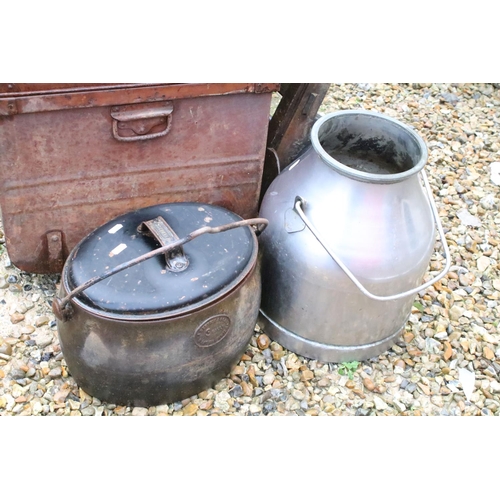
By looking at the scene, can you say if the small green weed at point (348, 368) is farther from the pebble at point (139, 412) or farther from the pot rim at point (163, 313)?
the pebble at point (139, 412)

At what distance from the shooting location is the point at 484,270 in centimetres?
308

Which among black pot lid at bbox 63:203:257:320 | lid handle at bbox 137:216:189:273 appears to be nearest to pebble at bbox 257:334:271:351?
black pot lid at bbox 63:203:257:320

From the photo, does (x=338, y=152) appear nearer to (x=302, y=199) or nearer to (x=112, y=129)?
(x=302, y=199)

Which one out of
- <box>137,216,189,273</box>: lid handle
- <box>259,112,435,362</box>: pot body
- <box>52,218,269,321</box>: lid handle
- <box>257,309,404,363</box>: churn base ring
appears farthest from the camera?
<box>257,309,404,363</box>: churn base ring

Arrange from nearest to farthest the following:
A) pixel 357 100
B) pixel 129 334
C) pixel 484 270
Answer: pixel 129 334 < pixel 484 270 < pixel 357 100

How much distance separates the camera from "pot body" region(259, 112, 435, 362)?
2.24 meters

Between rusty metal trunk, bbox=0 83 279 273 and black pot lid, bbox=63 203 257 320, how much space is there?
29cm

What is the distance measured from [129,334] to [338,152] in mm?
1218

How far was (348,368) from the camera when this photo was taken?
2576 mm

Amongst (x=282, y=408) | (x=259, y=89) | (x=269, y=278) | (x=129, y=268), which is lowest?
(x=282, y=408)

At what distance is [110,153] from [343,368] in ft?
4.24

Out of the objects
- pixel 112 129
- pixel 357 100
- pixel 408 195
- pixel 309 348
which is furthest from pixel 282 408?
pixel 357 100

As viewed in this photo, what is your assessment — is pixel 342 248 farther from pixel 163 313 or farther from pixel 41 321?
pixel 41 321

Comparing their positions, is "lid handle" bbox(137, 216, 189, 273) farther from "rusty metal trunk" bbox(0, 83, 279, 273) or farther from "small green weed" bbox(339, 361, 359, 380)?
"small green weed" bbox(339, 361, 359, 380)
